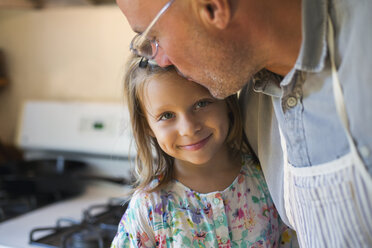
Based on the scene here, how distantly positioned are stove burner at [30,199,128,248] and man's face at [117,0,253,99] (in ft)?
1.98

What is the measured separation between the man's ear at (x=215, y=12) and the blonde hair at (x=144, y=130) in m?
0.23

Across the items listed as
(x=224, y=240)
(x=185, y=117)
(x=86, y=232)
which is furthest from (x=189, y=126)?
(x=86, y=232)

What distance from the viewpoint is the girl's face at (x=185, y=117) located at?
0.84 meters

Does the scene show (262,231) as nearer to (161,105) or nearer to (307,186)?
(307,186)

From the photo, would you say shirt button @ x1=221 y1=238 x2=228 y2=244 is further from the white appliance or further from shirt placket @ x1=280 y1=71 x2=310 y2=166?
the white appliance

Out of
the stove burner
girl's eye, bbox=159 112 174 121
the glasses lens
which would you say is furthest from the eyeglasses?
the stove burner

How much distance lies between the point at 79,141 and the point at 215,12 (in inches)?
43.7

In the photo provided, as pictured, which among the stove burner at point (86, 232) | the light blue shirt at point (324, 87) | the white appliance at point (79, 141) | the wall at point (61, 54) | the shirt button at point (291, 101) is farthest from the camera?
the wall at point (61, 54)

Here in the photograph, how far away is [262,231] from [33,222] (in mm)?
787

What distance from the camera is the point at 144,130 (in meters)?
0.97

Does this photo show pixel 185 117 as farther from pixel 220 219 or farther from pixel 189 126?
pixel 220 219

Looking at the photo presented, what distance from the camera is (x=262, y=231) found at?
2.91 ft

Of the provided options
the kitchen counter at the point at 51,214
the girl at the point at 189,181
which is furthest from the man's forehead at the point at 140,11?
the kitchen counter at the point at 51,214

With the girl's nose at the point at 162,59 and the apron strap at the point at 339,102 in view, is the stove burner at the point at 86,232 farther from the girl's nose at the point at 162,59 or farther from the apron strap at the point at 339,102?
the apron strap at the point at 339,102
